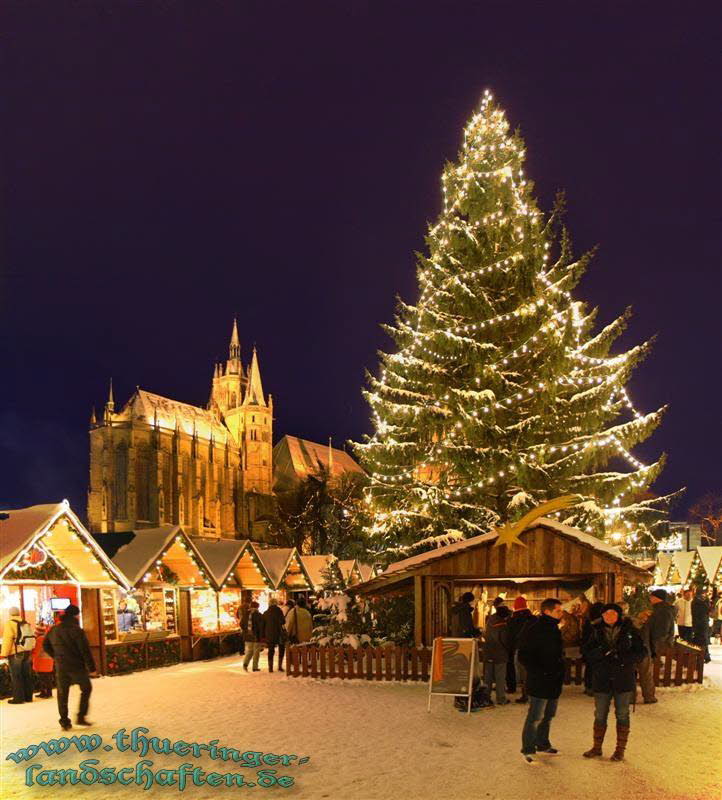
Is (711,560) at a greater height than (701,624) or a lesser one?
greater

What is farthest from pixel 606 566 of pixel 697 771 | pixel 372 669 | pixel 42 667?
pixel 42 667

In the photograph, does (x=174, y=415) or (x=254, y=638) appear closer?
(x=254, y=638)

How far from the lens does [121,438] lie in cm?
8194

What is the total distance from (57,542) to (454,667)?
33.2ft

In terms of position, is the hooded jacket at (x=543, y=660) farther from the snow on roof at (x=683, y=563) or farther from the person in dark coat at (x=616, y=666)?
the snow on roof at (x=683, y=563)

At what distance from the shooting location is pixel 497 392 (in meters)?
20.0

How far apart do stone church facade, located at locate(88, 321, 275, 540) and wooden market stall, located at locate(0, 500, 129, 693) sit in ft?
172

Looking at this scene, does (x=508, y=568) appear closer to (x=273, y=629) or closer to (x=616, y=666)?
(x=273, y=629)

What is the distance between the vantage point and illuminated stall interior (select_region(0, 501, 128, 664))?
15875mm

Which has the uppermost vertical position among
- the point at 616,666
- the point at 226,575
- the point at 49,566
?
the point at 49,566

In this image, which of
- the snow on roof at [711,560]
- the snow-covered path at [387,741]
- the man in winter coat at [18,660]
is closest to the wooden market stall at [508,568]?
the snow-covered path at [387,741]

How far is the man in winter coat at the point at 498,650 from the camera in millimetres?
11828

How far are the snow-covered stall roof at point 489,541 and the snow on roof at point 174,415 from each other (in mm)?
72512

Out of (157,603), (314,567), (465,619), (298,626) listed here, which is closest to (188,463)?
(314,567)
